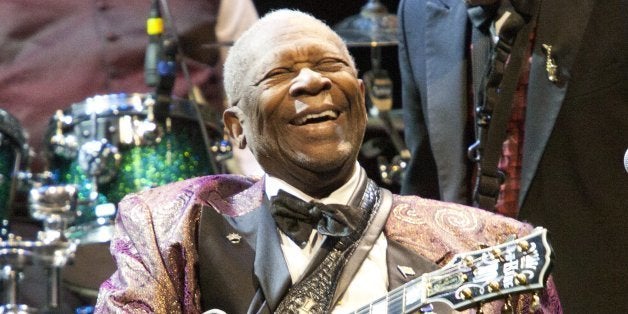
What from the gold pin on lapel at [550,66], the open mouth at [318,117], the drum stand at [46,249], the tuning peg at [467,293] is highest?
the open mouth at [318,117]

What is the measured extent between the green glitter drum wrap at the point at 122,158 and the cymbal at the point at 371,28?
0.92 metres

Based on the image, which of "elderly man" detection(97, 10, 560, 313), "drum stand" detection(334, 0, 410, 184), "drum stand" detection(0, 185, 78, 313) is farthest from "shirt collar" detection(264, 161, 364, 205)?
"drum stand" detection(334, 0, 410, 184)

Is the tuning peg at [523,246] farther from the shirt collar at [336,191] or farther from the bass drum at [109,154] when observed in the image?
the bass drum at [109,154]

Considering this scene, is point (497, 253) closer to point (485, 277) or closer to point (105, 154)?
point (485, 277)

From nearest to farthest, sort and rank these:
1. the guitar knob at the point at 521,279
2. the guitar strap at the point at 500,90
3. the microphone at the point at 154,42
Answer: the guitar knob at the point at 521,279 < the guitar strap at the point at 500,90 < the microphone at the point at 154,42

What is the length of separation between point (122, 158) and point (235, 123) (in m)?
1.19

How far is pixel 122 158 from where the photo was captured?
424 centimetres

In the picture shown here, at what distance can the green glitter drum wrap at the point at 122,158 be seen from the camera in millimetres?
4223

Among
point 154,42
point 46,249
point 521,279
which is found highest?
point 521,279

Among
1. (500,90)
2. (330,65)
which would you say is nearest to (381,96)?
(500,90)

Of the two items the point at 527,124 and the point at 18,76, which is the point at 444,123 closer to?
the point at 527,124

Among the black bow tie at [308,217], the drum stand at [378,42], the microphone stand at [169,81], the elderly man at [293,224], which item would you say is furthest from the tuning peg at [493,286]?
the drum stand at [378,42]

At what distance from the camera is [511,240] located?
2.41 metres

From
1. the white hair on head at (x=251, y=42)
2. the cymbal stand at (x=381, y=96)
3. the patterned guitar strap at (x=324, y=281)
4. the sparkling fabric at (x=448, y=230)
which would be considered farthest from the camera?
the cymbal stand at (x=381, y=96)
